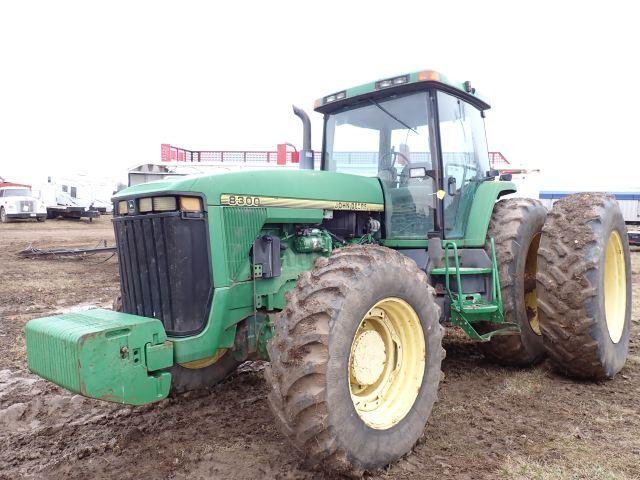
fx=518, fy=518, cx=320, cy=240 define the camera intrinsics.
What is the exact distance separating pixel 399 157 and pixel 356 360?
2078 millimetres

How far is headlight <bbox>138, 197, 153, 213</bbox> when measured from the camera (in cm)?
310

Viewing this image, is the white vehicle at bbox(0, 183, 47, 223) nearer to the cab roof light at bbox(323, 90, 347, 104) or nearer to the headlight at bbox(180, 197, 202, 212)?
the cab roof light at bbox(323, 90, 347, 104)

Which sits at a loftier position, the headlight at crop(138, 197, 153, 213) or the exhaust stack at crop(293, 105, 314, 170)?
the exhaust stack at crop(293, 105, 314, 170)

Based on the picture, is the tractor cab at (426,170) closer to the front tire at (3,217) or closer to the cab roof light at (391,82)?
the cab roof light at (391,82)

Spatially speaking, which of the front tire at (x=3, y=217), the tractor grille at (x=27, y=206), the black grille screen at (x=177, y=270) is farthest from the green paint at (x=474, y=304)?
the front tire at (x=3, y=217)

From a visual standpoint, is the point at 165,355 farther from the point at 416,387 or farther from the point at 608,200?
the point at 608,200

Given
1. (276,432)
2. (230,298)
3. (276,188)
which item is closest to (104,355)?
(230,298)

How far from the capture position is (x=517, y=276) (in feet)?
14.1

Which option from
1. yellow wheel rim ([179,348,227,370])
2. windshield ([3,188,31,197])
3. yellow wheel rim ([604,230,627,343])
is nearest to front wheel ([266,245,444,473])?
yellow wheel rim ([179,348,227,370])

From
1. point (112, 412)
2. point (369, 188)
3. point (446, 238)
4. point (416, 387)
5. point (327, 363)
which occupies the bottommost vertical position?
point (112, 412)

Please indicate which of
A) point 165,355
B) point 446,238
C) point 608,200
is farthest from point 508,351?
point 165,355

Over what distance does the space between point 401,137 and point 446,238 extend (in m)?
0.94

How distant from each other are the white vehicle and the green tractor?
83.3 feet

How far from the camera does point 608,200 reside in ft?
14.7
